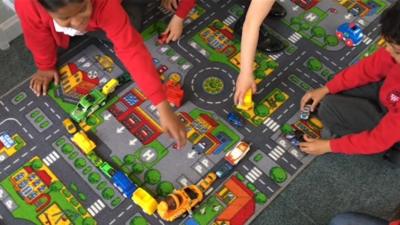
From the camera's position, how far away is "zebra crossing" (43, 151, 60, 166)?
1.28 metres

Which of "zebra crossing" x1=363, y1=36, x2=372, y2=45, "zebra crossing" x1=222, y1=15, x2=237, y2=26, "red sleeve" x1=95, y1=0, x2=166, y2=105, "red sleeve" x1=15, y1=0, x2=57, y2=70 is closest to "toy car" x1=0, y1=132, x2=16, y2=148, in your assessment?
"red sleeve" x1=15, y1=0, x2=57, y2=70

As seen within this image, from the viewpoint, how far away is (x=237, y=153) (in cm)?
126

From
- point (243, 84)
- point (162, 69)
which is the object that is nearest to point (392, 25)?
point (243, 84)

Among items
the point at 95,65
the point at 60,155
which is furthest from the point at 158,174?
the point at 95,65

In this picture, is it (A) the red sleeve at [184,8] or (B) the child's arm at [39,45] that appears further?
(A) the red sleeve at [184,8]

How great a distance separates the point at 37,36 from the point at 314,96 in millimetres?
821

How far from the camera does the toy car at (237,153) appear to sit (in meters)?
1.25

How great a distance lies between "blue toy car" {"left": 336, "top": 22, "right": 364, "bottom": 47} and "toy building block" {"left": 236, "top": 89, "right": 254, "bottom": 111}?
41 centimetres

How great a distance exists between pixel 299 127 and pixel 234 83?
25 centimetres

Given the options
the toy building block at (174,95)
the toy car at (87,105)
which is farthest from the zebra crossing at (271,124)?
the toy car at (87,105)

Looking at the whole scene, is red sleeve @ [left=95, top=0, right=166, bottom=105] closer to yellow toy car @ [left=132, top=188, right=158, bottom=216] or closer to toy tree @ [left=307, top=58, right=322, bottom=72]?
yellow toy car @ [left=132, top=188, right=158, bottom=216]

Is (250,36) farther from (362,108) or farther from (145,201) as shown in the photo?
(145,201)

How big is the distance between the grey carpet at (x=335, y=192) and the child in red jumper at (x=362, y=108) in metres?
0.07

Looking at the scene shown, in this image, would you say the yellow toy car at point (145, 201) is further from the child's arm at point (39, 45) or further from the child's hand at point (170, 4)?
the child's hand at point (170, 4)
